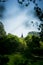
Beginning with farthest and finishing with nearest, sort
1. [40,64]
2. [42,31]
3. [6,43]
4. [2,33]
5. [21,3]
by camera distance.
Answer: [2,33], [6,43], [40,64], [42,31], [21,3]

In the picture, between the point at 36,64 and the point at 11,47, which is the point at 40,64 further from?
the point at 11,47

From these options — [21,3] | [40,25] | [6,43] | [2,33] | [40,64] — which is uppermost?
[2,33]

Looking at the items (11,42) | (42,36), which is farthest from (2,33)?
(42,36)

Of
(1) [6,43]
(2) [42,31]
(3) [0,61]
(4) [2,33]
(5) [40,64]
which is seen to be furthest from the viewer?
(4) [2,33]

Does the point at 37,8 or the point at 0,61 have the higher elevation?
the point at 37,8

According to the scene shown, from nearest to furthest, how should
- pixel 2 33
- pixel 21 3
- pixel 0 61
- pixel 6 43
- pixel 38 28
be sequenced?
pixel 21 3 < pixel 38 28 < pixel 0 61 < pixel 6 43 < pixel 2 33

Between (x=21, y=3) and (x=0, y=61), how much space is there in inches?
430

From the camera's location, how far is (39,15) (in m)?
9.24

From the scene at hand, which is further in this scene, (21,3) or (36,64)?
(36,64)

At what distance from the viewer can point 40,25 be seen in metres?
10.1

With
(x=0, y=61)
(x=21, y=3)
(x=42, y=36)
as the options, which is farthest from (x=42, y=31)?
(x=0, y=61)

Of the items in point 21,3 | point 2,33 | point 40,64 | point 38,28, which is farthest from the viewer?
point 2,33

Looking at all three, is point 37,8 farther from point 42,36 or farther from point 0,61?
point 0,61

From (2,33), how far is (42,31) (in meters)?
53.8
